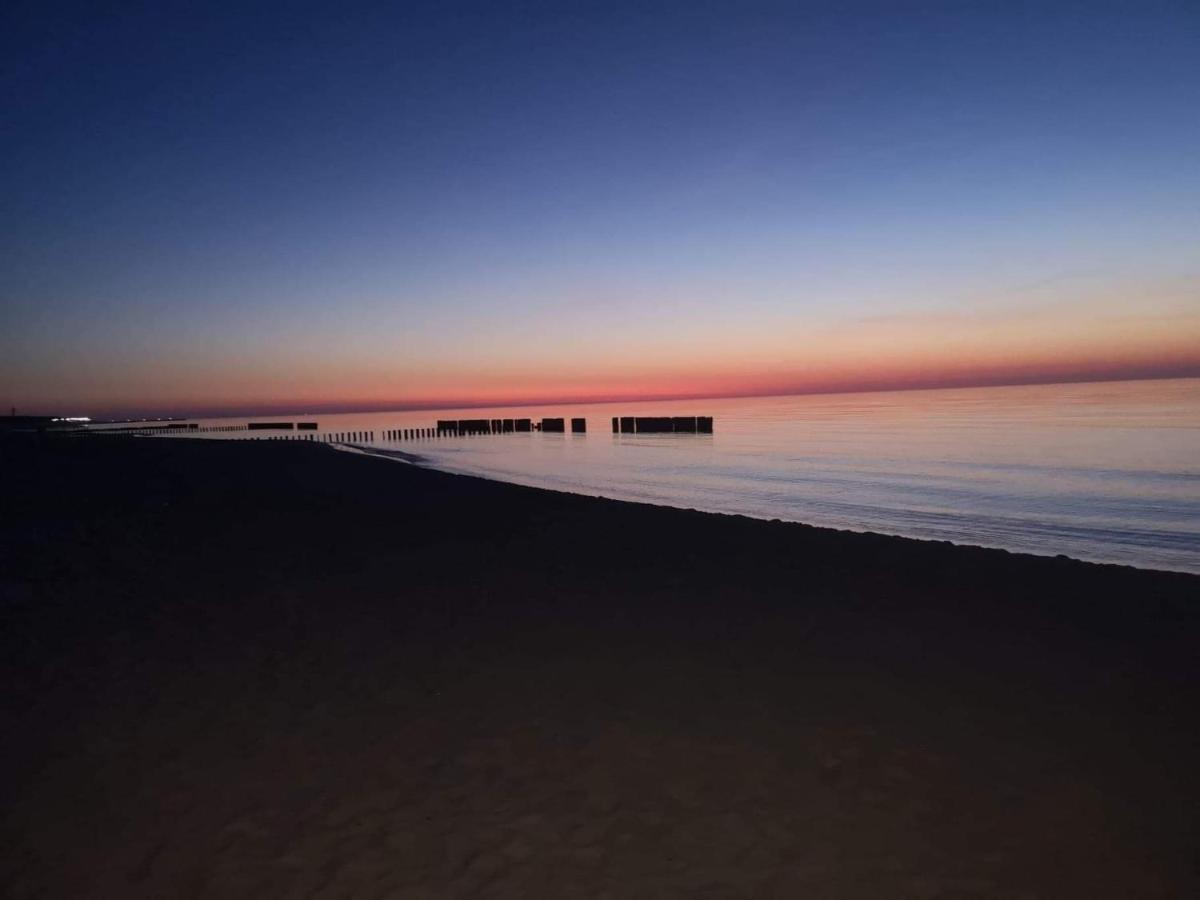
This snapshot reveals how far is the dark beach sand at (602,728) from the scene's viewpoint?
4160 mm

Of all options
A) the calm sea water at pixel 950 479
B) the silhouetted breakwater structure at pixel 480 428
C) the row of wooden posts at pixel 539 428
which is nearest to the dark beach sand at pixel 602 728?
the calm sea water at pixel 950 479

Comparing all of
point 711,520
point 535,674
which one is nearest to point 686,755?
point 535,674

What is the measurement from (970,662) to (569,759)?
14.0 ft

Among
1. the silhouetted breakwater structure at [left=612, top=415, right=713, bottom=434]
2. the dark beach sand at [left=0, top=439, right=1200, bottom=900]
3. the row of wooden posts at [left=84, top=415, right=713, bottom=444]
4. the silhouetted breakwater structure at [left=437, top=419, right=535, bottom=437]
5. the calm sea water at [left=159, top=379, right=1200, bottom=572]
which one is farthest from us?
the silhouetted breakwater structure at [left=437, top=419, right=535, bottom=437]

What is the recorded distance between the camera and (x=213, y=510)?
18.0 metres

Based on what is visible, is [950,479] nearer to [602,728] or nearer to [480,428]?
[602,728]

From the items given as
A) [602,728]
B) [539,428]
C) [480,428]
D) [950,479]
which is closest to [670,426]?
[539,428]

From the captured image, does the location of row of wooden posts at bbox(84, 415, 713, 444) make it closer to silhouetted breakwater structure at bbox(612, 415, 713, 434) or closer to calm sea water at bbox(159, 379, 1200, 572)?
silhouetted breakwater structure at bbox(612, 415, 713, 434)

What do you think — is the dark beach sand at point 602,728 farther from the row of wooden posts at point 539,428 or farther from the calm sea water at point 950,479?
the row of wooden posts at point 539,428

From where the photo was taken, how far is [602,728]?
5949 mm

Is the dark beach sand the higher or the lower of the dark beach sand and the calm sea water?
the higher

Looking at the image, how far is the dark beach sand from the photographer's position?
4160 millimetres

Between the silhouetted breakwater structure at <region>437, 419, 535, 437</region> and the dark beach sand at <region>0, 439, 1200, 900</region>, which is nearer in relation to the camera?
the dark beach sand at <region>0, 439, 1200, 900</region>

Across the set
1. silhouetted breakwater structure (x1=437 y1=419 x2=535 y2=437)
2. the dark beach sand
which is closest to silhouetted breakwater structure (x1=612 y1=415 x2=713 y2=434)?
silhouetted breakwater structure (x1=437 y1=419 x2=535 y2=437)
